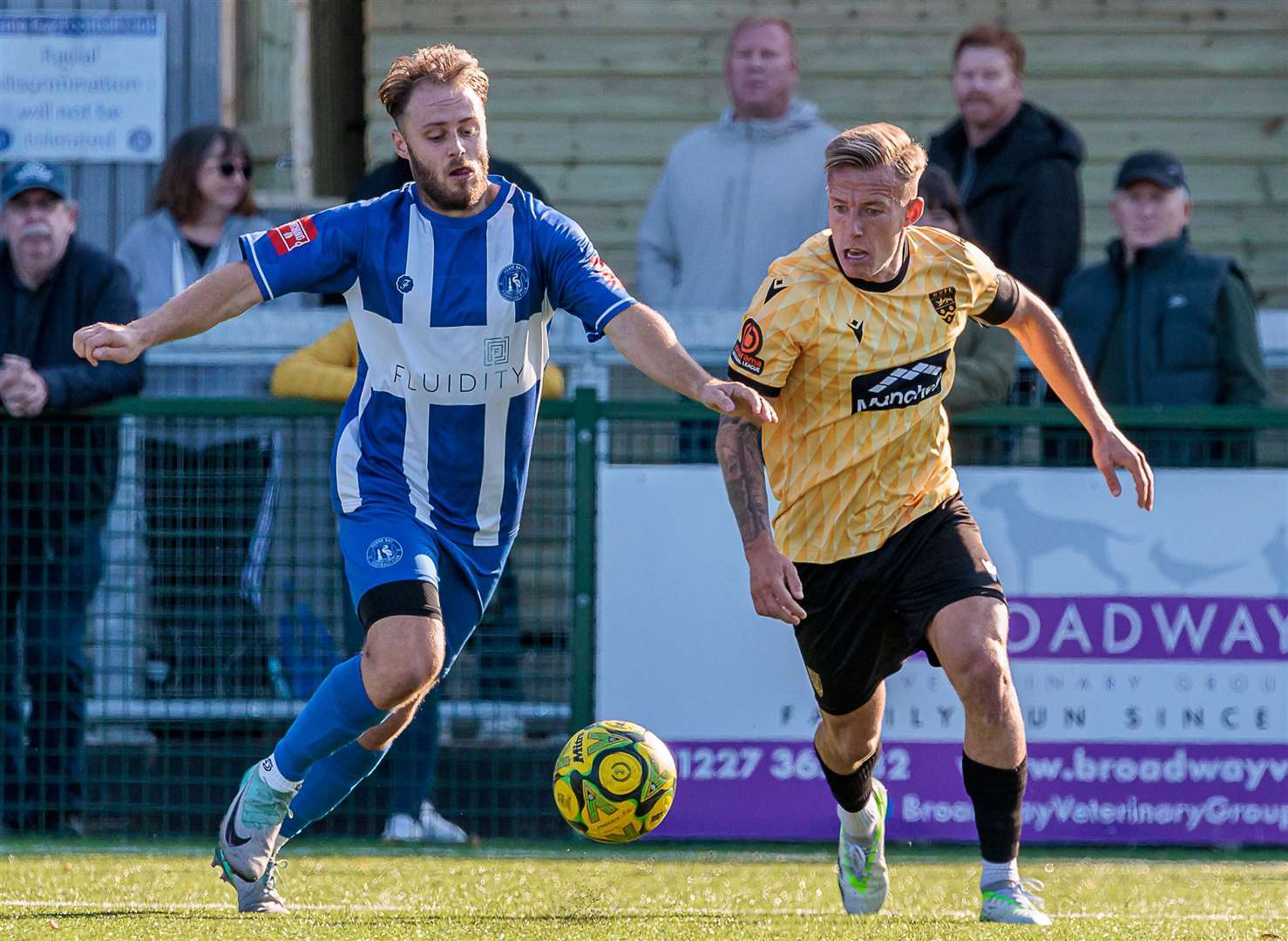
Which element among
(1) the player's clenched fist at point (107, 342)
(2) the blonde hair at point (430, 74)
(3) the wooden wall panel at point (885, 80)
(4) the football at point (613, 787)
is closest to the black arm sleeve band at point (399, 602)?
(4) the football at point (613, 787)

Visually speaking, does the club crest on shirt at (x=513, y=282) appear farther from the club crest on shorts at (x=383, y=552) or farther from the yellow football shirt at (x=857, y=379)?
the club crest on shorts at (x=383, y=552)

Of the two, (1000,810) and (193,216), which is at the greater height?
(193,216)

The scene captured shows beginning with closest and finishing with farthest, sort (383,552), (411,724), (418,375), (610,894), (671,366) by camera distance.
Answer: (671,366) < (383,552) < (418,375) < (610,894) < (411,724)

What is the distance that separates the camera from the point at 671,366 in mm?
5352

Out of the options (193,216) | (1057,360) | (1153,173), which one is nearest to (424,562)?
(1057,360)

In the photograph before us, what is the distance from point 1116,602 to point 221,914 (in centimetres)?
362

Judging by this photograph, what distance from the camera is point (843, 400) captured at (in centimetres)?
581

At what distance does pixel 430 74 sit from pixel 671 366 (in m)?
1.10

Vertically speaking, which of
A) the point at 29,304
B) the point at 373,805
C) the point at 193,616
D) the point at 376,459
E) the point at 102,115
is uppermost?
the point at 102,115

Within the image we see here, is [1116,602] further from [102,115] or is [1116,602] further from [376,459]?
[102,115]

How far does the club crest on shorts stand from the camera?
5605 mm

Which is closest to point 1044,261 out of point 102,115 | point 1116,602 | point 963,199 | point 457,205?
point 963,199

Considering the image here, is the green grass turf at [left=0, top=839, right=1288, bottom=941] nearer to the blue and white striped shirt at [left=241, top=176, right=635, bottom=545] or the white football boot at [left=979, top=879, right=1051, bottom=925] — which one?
the white football boot at [left=979, top=879, right=1051, bottom=925]

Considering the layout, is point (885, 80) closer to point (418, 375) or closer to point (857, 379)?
point (857, 379)
